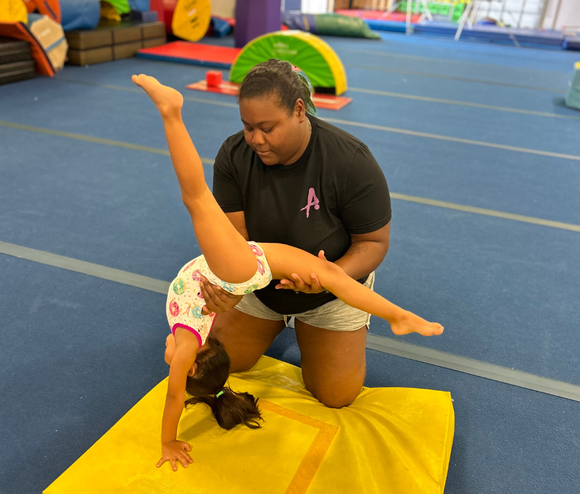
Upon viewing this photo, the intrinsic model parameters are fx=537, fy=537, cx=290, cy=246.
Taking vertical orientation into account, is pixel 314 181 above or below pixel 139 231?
above

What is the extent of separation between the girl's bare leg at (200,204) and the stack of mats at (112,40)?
250 inches

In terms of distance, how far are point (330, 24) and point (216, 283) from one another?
36.0 feet

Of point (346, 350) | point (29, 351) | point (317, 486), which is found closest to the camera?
point (317, 486)

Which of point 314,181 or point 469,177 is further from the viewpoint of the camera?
point 469,177

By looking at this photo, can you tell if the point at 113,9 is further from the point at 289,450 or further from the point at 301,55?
the point at 289,450

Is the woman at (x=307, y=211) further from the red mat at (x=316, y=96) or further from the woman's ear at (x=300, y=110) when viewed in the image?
the red mat at (x=316, y=96)

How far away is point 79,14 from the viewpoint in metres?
6.94

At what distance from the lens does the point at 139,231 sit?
3.27 m

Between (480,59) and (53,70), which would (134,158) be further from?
(480,59)

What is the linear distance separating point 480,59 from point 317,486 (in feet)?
32.0

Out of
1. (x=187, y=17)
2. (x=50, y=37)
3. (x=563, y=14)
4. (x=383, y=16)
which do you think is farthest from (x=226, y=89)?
(x=563, y=14)

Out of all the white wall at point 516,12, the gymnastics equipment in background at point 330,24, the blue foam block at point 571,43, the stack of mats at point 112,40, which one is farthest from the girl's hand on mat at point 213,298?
the white wall at point 516,12

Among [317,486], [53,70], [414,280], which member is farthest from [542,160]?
[53,70]

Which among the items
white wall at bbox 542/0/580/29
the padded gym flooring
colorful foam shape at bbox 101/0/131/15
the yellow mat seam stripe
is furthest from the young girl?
white wall at bbox 542/0/580/29
